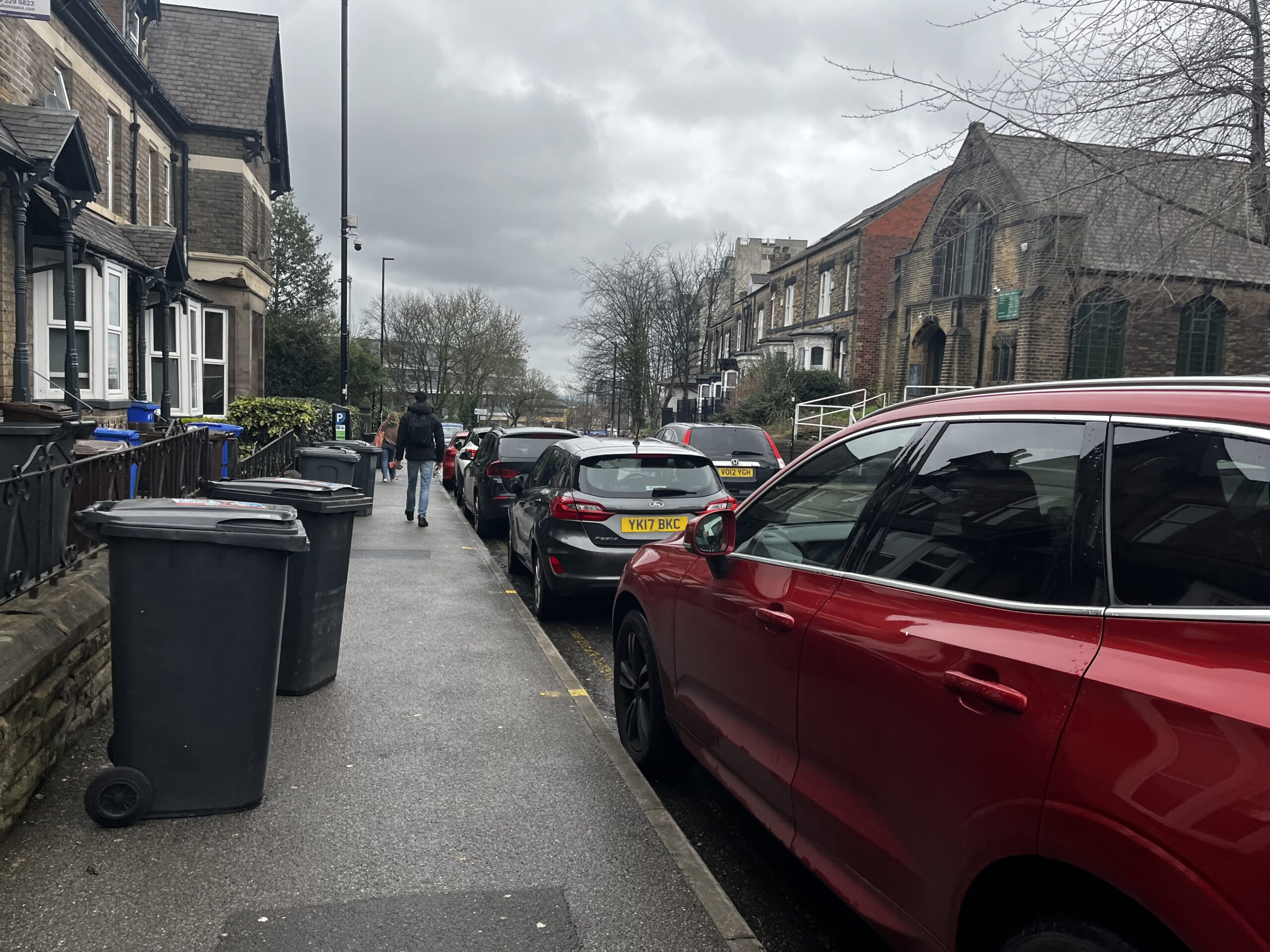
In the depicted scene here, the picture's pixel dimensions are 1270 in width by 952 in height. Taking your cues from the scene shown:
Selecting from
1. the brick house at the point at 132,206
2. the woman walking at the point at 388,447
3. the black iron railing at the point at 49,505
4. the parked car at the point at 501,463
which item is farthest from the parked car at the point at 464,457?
the black iron railing at the point at 49,505

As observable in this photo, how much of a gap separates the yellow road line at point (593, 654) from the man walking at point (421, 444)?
5.87m

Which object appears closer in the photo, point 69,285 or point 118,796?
point 118,796

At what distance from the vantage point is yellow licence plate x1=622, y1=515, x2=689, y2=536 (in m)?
7.61

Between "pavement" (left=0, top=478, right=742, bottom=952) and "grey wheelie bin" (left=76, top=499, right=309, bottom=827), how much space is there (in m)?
0.07

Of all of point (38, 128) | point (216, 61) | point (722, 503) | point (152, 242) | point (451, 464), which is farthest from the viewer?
point (216, 61)

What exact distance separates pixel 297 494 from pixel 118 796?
1.92 meters

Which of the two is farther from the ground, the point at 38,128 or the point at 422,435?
the point at 38,128

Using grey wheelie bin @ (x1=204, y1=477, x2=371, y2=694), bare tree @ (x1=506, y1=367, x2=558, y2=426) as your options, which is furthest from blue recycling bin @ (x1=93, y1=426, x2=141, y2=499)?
bare tree @ (x1=506, y1=367, x2=558, y2=426)

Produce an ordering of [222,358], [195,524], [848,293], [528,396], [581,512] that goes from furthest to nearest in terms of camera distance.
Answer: [528,396] → [848,293] → [222,358] → [581,512] → [195,524]

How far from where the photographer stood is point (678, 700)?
13.3ft

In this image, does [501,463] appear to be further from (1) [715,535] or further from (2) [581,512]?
(1) [715,535]

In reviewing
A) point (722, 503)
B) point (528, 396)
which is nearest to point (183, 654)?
point (722, 503)

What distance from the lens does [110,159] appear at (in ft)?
53.6

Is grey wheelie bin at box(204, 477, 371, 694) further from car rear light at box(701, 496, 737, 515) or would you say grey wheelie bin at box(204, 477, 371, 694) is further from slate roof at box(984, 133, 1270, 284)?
slate roof at box(984, 133, 1270, 284)
